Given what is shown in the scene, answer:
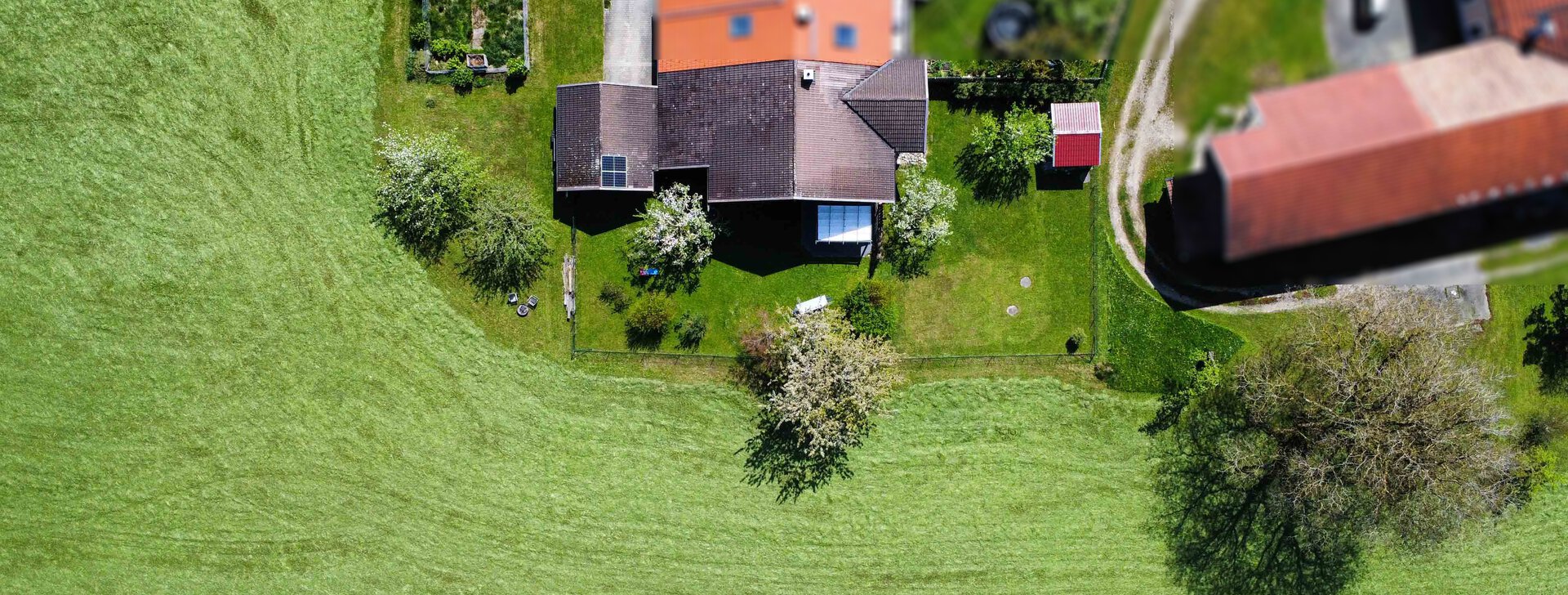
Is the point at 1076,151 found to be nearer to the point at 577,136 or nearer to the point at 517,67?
the point at 577,136

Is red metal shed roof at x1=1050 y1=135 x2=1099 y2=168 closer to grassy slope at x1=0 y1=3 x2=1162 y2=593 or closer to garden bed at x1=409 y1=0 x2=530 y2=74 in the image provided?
grassy slope at x1=0 y1=3 x2=1162 y2=593

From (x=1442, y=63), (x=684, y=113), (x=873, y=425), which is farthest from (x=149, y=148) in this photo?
(x=1442, y=63)

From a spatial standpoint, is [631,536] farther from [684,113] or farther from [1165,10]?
[1165,10]

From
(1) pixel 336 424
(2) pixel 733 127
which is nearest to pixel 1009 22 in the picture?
(2) pixel 733 127

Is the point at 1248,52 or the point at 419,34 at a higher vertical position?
the point at 419,34

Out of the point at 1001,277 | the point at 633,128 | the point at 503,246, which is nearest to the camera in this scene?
the point at 633,128

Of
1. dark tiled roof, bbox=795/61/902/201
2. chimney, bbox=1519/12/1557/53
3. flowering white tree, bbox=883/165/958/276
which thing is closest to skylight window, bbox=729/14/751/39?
dark tiled roof, bbox=795/61/902/201
